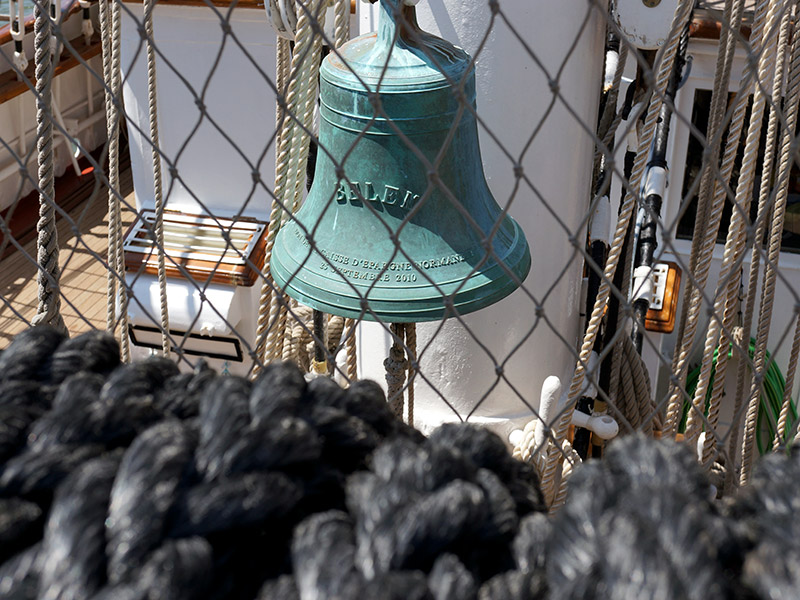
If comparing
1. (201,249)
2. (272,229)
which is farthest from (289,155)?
(201,249)

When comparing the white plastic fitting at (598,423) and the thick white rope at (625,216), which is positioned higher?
the thick white rope at (625,216)

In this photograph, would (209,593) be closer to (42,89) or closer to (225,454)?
(225,454)

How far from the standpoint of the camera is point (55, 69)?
14.6ft

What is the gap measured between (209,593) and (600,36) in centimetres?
132

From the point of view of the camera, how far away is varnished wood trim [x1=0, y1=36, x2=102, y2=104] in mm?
3926

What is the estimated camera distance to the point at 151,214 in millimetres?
2922

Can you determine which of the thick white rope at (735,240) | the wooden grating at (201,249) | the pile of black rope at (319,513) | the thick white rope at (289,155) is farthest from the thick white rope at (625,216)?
the wooden grating at (201,249)

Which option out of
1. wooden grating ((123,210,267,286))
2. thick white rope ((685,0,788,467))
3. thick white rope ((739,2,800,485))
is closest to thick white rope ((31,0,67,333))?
thick white rope ((685,0,788,467))

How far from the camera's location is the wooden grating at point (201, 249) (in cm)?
273

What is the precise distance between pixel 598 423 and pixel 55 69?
148 inches

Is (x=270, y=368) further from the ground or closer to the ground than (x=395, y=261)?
further from the ground

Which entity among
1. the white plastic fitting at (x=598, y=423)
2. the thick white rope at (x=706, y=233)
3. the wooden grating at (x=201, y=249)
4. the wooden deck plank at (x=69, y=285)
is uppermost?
the thick white rope at (x=706, y=233)

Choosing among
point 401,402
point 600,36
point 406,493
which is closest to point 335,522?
point 406,493

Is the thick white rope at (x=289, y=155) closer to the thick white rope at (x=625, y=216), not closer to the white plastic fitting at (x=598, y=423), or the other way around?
the thick white rope at (x=625, y=216)
